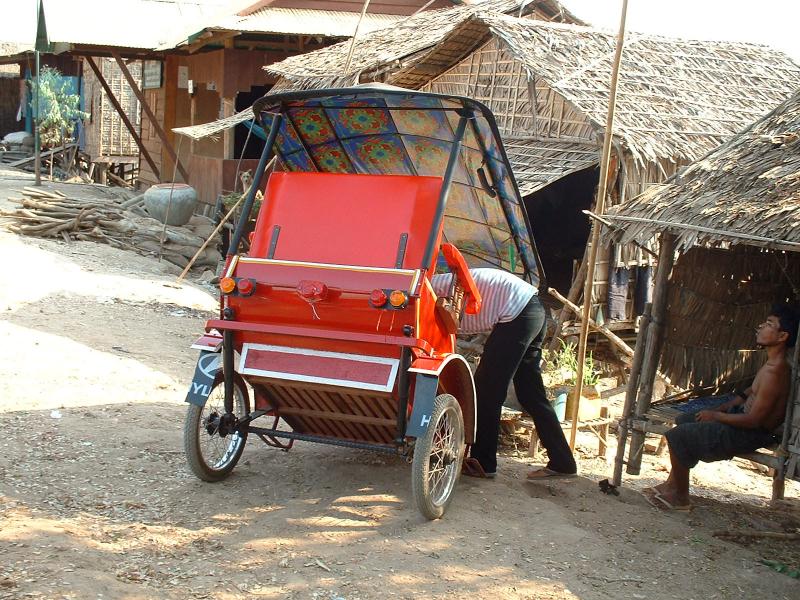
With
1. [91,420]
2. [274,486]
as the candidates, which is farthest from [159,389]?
[274,486]

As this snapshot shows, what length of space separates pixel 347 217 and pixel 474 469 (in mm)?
1945

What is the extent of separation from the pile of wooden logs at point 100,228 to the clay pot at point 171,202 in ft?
1.24

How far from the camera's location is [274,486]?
5539mm

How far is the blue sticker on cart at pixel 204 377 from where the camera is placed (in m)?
5.22

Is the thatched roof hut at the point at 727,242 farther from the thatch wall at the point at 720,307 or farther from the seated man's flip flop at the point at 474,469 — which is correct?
the seated man's flip flop at the point at 474,469

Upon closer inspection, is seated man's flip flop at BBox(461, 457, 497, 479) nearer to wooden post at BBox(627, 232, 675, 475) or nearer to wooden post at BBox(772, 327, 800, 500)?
wooden post at BBox(627, 232, 675, 475)

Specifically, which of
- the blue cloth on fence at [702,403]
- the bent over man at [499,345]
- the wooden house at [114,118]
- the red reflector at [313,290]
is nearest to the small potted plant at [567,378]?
the blue cloth on fence at [702,403]

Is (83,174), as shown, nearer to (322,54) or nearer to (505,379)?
(322,54)

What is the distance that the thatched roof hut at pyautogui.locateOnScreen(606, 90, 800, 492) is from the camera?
18.9 ft

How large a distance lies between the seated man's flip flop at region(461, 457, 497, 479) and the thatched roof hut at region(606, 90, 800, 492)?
1439 mm

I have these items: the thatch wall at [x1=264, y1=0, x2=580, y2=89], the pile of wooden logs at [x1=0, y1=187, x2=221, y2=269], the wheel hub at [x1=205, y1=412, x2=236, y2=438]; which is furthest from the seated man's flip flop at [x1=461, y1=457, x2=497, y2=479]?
the pile of wooden logs at [x1=0, y1=187, x2=221, y2=269]

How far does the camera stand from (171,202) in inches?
643

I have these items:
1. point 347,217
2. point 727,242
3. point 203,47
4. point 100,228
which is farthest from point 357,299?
point 203,47

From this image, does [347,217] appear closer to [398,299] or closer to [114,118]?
[398,299]
